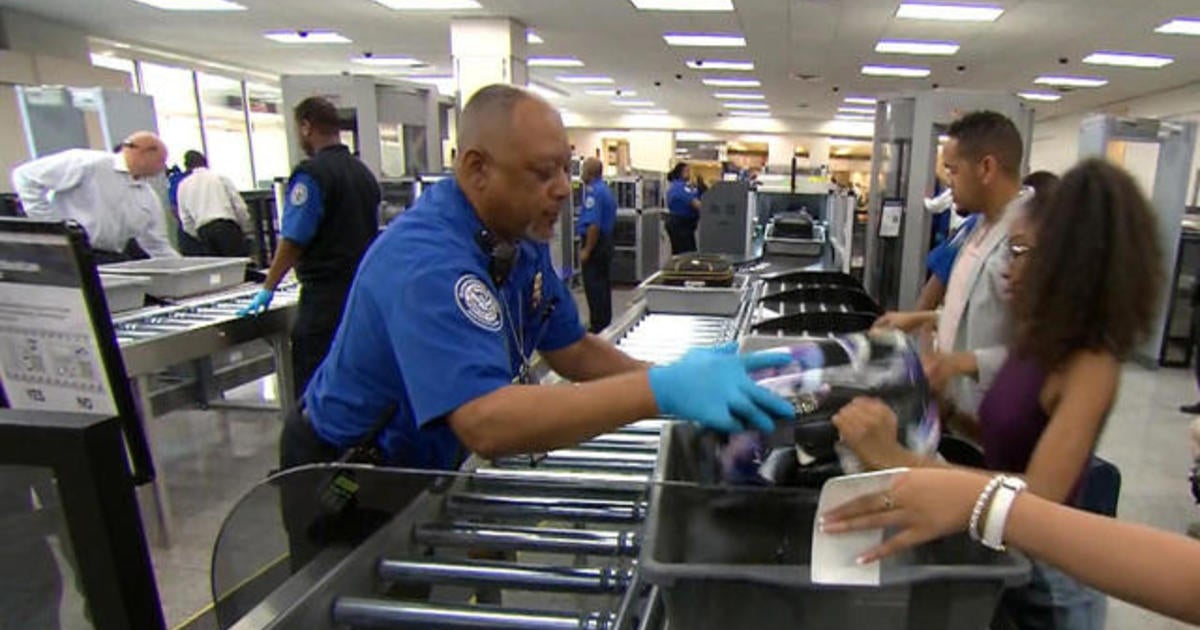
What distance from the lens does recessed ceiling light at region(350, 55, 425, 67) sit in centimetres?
1177

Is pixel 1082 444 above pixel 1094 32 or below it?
below

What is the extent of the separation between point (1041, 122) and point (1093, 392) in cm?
2224

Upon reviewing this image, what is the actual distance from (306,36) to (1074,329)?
Answer: 10.5 m

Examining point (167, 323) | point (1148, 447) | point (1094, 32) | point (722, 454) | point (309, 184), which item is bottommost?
point (1148, 447)

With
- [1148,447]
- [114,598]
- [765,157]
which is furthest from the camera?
[765,157]

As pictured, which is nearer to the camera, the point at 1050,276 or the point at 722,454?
the point at 722,454

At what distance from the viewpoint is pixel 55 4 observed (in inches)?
307

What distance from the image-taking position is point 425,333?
1.07 meters

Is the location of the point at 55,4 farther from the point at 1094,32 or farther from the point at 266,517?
the point at 1094,32

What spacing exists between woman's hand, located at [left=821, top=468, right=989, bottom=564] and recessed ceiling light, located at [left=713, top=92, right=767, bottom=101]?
51.8 ft

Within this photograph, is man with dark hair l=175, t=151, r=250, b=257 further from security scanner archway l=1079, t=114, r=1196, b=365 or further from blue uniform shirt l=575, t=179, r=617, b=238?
security scanner archway l=1079, t=114, r=1196, b=365

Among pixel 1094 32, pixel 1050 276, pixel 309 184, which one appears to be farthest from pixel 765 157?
pixel 1050 276

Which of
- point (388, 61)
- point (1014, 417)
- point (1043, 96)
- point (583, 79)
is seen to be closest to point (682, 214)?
point (583, 79)

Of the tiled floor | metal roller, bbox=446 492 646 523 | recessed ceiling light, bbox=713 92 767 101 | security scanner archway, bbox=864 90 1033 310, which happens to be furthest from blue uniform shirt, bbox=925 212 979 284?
recessed ceiling light, bbox=713 92 767 101
